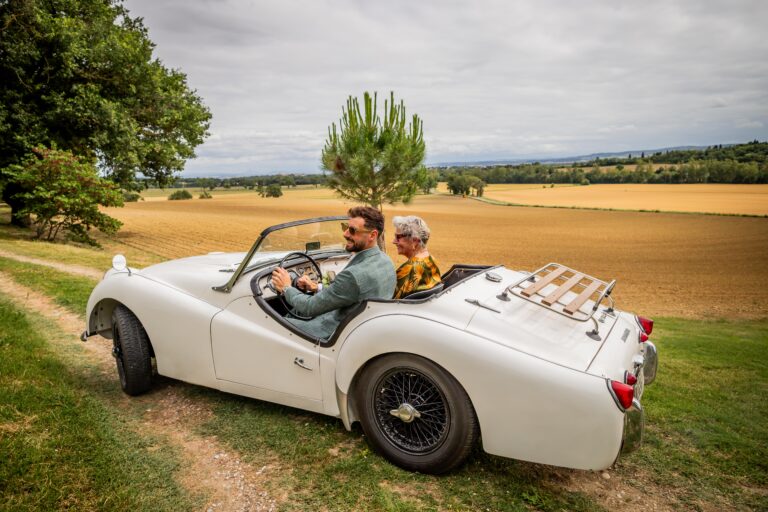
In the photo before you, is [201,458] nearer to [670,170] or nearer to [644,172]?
[670,170]

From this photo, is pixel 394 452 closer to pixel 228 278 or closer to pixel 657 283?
pixel 228 278

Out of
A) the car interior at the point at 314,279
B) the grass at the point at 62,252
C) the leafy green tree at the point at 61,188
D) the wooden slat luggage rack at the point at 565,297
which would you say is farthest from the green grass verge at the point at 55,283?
the leafy green tree at the point at 61,188

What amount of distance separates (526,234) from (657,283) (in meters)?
18.5

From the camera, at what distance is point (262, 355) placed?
329 centimetres

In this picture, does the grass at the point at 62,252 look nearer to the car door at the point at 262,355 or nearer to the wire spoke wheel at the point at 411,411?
the car door at the point at 262,355

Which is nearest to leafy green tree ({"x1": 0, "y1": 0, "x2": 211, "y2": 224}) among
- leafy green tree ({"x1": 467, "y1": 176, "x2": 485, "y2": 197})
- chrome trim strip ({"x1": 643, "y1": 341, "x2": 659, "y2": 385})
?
chrome trim strip ({"x1": 643, "y1": 341, "x2": 659, "y2": 385})

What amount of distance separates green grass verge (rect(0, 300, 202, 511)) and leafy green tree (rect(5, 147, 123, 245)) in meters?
14.9

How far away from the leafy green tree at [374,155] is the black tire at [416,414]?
19.7 m

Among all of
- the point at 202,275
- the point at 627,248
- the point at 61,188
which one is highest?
the point at 61,188

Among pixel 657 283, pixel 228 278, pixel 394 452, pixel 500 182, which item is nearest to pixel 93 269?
pixel 228 278

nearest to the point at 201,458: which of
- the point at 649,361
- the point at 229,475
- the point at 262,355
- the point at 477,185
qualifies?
the point at 229,475

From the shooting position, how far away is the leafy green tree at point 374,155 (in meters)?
22.0

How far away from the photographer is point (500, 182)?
11125cm

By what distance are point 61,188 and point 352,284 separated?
Result: 58.5 feet
